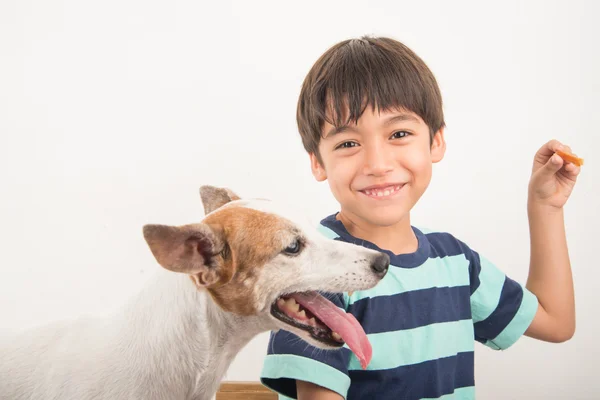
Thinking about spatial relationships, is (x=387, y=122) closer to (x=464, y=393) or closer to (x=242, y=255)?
(x=242, y=255)

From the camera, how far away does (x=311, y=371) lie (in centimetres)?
106

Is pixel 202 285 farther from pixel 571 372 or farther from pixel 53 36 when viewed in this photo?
pixel 571 372

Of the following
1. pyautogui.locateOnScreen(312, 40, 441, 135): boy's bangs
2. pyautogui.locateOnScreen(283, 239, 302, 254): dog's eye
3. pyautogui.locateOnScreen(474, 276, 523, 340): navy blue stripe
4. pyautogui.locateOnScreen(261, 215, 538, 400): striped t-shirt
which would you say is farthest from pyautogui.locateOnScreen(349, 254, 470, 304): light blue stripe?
pyautogui.locateOnScreen(312, 40, 441, 135): boy's bangs

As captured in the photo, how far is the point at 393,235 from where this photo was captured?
4.08 ft

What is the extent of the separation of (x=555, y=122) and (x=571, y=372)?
77 cm

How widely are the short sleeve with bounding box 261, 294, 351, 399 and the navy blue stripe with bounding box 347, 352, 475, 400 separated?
0.07 m

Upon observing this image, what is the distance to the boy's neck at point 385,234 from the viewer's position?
1238 millimetres

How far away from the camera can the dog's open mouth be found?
97cm

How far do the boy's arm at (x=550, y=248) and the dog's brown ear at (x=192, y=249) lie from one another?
2.48 ft

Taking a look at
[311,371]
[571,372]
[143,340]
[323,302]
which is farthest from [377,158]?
[571,372]

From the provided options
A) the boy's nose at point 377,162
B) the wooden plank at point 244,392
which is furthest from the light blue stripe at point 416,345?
the wooden plank at point 244,392

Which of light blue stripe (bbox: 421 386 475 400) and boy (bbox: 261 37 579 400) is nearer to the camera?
boy (bbox: 261 37 579 400)

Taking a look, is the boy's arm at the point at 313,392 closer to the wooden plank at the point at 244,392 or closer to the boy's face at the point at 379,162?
the boy's face at the point at 379,162

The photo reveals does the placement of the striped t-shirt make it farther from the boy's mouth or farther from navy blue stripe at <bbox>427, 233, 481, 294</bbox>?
the boy's mouth
